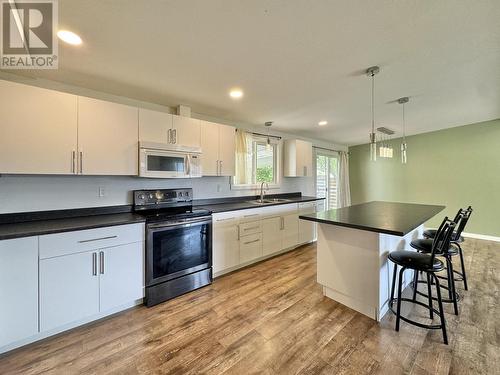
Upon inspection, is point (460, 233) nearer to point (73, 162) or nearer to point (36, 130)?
point (73, 162)

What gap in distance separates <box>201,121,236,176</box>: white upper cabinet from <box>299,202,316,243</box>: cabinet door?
65.8 inches

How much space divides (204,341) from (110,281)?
1.06 metres

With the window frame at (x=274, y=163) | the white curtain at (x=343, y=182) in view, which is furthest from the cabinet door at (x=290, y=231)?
the white curtain at (x=343, y=182)

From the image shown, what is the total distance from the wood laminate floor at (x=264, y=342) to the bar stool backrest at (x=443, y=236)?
2.26ft

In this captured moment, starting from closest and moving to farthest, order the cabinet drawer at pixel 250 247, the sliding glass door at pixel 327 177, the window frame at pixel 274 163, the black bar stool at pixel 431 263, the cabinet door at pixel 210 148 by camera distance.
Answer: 1. the black bar stool at pixel 431 263
2. the cabinet door at pixel 210 148
3. the cabinet drawer at pixel 250 247
4. the window frame at pixel 274 163
5. the sliding glass door at pixel 327 177

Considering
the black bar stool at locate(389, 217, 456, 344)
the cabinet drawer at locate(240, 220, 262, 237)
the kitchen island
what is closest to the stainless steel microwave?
the cabinet drawer at locate(240, 220, 262, 237)

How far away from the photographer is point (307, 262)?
3498 mm

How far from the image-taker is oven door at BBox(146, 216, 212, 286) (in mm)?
2311

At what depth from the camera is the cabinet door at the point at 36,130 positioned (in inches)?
71.2

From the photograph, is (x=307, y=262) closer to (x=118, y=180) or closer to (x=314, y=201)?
(x=314, y=201)

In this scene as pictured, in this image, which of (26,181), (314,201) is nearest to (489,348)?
(314,201)

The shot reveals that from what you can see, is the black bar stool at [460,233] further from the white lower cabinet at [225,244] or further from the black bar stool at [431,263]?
the white lower cabinet at [225,244]

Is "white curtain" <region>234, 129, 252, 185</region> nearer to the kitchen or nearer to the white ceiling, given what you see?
the kitchen

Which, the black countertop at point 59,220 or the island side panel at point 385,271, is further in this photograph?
the island side panel at point 385,271
